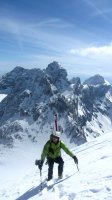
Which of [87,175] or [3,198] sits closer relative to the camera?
[87,175]

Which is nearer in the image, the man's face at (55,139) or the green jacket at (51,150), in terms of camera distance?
the man's face at (55,139)

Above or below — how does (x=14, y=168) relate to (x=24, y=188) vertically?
below

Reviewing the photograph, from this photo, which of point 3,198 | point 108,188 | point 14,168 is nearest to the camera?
point 108,188

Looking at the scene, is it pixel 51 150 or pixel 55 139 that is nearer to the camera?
pixel 55 139

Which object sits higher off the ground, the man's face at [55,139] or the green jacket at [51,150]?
the man's face at [55,139]

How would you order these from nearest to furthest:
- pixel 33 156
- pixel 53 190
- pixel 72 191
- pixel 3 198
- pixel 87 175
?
pixel 72 191, pixel 53 190, pixel 87 175, pixel 3 198, pixel 33 156

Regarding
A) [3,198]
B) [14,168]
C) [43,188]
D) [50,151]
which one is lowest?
[14,168]

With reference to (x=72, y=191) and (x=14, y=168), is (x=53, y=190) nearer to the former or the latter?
(x=72, y=191)

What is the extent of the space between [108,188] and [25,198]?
5.05m

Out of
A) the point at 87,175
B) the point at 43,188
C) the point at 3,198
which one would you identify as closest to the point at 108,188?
the point at 87,175

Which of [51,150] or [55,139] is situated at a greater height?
[55,139]

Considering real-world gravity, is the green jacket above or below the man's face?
below

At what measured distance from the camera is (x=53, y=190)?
15.2 m

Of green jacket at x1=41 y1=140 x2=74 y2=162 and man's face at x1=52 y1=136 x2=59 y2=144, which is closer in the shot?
man's face at x1=52 y1=136 x2=59 y2=144
